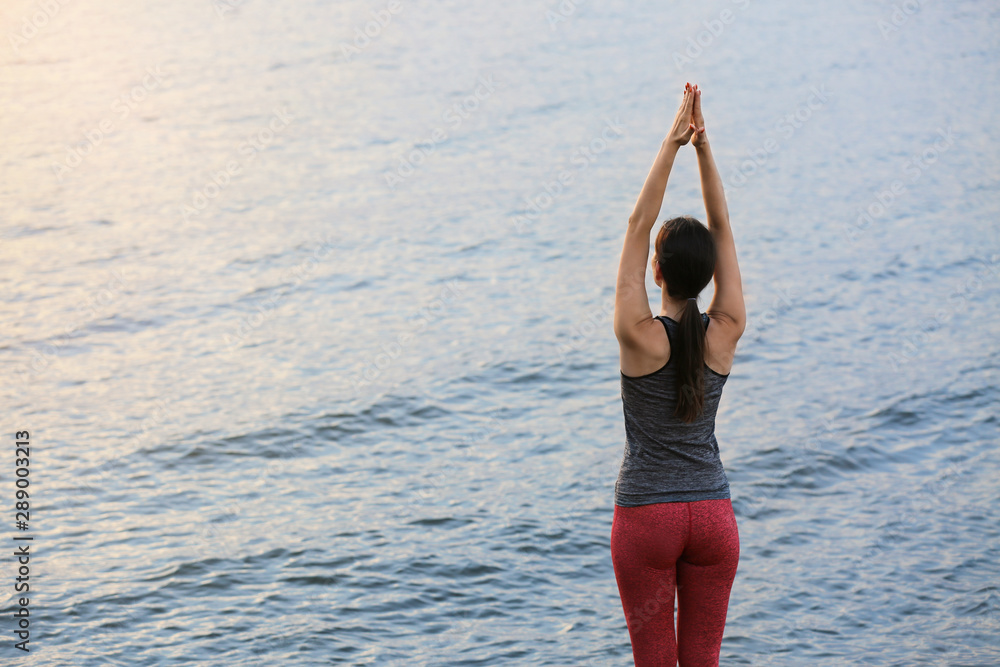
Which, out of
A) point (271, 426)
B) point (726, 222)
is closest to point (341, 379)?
point (271, 426)

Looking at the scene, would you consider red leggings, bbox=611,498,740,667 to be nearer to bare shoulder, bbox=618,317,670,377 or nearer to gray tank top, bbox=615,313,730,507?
gray tank top, bbox=615,313,730,507

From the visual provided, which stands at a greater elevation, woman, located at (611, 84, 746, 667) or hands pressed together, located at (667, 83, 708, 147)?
hands pressed together, located at (667, 83, 708, 147)

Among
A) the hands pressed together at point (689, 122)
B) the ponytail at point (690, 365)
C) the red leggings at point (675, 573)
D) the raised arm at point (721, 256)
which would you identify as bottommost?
the red leggings at point (675, 573)

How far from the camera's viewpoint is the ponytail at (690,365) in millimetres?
3691

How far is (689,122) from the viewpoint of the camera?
3732mm

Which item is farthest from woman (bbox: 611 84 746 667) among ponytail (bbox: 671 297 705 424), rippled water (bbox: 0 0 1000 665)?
rippled water (bbox: 0 0 1000 665)

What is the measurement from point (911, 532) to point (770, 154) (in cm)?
A: 1137

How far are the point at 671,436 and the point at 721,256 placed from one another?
2.34 ft

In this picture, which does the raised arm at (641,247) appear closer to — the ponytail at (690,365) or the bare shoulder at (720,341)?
the ponytail at (690,365)

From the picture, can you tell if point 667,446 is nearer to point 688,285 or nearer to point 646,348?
point 646,348

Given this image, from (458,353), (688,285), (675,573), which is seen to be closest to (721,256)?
(688,285)

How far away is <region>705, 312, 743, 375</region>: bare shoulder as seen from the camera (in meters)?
3.79

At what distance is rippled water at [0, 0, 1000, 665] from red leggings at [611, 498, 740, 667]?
2242 millimetres

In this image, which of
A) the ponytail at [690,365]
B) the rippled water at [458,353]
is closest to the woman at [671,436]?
the ponytail at [690,365]
